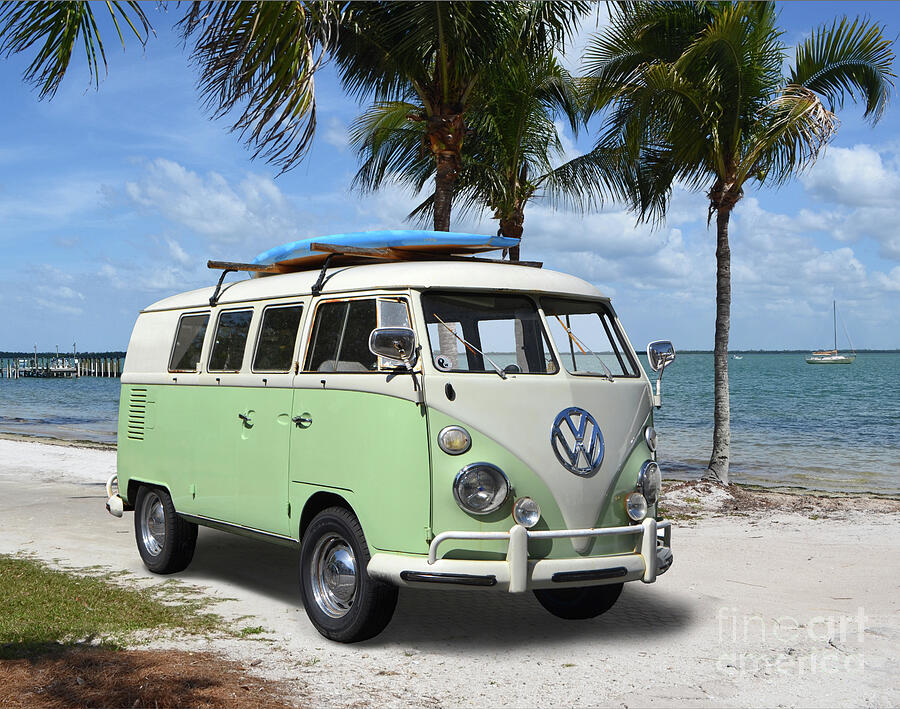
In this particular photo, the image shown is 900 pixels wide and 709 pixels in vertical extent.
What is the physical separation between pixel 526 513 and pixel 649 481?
1085 mm

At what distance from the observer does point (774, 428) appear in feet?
144

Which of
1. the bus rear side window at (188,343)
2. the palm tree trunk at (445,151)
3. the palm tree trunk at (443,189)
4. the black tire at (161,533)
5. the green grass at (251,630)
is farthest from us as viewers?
the palm tree trunk at (443,189)

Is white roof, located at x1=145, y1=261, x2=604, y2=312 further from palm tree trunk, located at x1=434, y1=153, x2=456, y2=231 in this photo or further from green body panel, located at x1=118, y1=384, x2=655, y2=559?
palm tree trunk, located at x1=434, y1=153, x2=456, y2=231

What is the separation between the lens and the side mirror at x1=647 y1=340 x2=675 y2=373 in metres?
7.57

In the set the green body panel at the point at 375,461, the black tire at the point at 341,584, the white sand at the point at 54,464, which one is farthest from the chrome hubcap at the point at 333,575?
the white sand at the point at 54,464

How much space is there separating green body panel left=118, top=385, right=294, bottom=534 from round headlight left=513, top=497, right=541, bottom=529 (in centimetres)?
192

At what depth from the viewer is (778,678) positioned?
6.05 m

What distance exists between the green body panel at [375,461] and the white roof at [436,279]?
0.78 m

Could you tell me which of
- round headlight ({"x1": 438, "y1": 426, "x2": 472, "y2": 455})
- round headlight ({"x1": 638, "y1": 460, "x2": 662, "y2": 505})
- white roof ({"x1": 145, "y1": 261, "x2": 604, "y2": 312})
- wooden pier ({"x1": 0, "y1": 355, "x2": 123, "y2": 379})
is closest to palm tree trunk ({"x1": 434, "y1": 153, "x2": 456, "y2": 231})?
white roof ({"x1": 145, "y1": 261, "x2": 604, "y2": 312})

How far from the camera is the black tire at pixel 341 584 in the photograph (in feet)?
21.1

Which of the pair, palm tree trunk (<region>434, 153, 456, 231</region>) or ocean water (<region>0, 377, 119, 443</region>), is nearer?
palm tree trunk (<region>434, 153, 456, 231</region>)

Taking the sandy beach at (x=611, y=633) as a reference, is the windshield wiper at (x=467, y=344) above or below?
above

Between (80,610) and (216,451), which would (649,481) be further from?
(80,610)

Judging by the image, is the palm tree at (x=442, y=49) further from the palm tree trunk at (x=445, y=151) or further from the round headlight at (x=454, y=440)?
the round headlight at (x=454, y=440)
